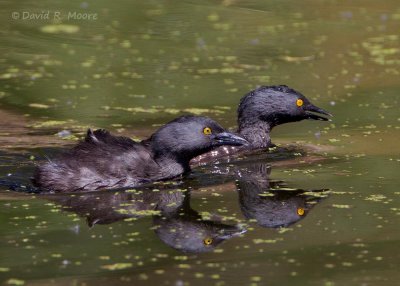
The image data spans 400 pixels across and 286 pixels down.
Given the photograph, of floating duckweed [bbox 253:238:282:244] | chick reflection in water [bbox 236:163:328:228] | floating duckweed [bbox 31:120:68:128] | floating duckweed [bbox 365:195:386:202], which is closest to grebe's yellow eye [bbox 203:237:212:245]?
floating duckweed [bbox 253:238:282:244]

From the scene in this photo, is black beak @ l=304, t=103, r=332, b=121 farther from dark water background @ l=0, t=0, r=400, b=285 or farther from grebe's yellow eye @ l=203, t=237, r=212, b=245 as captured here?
grebe's yellow eye @ l=203, t=237, r=212, b=245

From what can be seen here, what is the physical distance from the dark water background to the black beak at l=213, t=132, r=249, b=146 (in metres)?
0.34

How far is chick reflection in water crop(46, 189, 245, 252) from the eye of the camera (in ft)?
26.7

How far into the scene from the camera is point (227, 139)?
10.6m

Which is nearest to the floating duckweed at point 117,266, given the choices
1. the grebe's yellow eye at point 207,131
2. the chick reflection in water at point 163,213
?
the chick reflection in water at point 163,213

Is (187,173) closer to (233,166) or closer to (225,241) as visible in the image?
(233,166)

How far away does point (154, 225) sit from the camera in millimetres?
8531

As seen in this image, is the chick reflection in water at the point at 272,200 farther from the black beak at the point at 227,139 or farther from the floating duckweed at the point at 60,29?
the floating duckweed at the point at 60,29

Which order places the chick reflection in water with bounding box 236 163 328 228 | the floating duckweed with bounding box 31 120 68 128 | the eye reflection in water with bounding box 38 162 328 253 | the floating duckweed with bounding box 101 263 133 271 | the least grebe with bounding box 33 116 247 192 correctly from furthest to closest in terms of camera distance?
the floating duckweed with bounding box 31 120 68 128
the least grebe with bounding box 33 116 247 192
the chick reflection in water with bounding box 236 163 328 228
the eye reflection in water with bounding box 38 162 328 253
the floating duckweed with bounding box 101 263 133 271

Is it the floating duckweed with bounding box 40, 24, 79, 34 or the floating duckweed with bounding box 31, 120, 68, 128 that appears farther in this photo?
the floating duckweed with bounding box 40, 24, 79, 34

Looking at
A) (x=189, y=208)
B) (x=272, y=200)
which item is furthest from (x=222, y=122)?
(x=189, y=208)

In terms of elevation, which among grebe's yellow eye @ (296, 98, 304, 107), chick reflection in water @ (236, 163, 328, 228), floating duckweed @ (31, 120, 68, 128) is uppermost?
grebe's yellow eye @ (296, 98, 304, 107)

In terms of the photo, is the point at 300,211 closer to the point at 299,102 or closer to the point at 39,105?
the point at 299,102

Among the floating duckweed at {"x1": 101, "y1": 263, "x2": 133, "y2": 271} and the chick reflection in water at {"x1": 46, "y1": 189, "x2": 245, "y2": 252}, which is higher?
the floating duckweed at {"x1": 101, "y1": 263, "x2": 133, "y2": 271}
